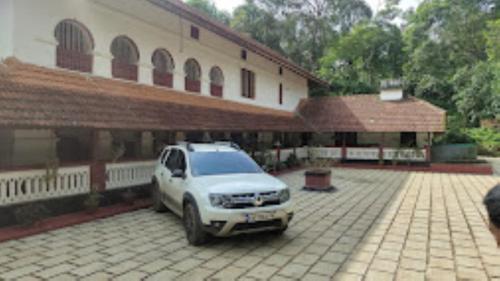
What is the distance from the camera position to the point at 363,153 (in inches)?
839

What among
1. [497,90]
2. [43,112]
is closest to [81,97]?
[43,112]

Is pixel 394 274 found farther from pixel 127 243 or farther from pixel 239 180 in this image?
pixel 127 243

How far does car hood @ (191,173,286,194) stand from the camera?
19.0 ft

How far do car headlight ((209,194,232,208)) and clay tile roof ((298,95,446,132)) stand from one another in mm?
17328

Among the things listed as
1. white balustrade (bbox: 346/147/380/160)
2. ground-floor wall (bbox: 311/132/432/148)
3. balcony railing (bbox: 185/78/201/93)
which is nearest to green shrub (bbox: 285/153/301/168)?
white balustrade (bbox: 346/147/380/160)

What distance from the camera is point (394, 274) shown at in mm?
4805

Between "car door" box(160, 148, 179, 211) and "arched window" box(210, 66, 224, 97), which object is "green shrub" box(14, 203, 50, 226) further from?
"arched window" box(210, 66, 224, 97)

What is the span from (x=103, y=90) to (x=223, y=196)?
6.46 metres

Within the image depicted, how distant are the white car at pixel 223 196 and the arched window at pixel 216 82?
866cm

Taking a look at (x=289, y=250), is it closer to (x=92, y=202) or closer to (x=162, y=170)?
(x=162, y=170)

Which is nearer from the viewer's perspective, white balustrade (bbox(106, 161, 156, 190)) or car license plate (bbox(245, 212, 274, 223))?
car license plate (bbox(245, 212, 274, 223))

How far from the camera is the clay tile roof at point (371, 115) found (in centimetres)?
2022

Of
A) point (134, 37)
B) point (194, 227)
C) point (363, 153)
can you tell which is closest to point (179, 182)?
point (194, 227)

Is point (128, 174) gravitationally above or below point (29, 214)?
above
